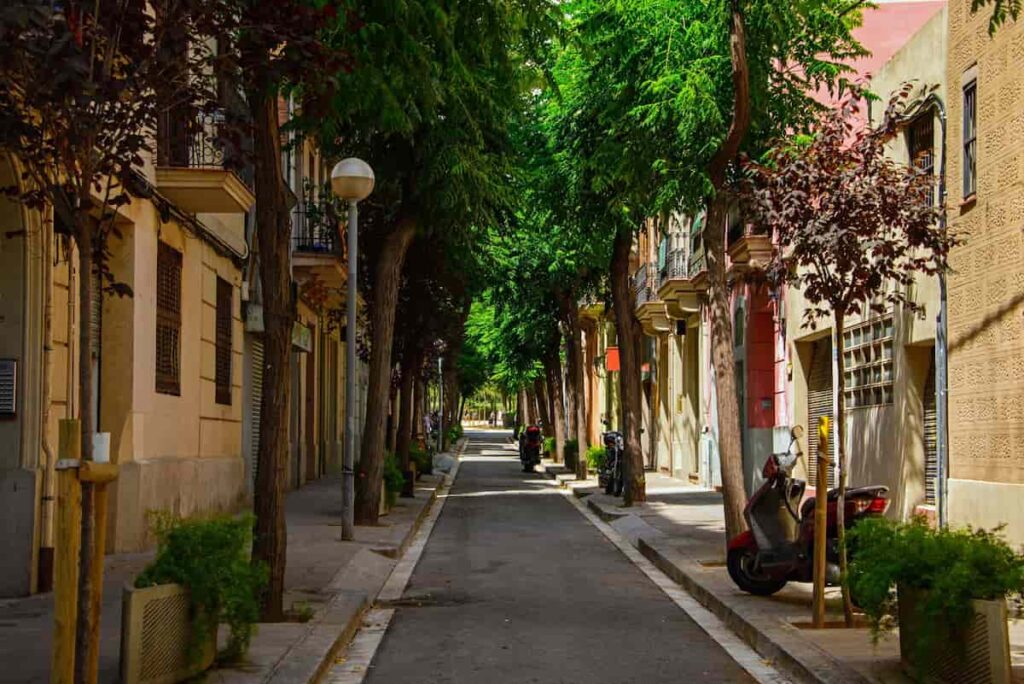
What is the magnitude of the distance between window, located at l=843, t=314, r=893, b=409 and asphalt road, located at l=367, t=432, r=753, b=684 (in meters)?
4.16

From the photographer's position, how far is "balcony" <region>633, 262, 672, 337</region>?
38531mm

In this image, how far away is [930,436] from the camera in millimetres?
16984

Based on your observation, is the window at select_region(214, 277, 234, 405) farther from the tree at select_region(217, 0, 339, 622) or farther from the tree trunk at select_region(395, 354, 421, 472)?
the tree at select_region(217, 0, 339, 622)

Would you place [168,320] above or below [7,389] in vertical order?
above

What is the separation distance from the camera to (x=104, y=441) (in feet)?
21.2

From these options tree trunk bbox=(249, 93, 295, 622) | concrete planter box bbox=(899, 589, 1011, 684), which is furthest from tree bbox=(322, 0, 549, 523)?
concrete planter box bbox=(899, 589, 1011, 684)

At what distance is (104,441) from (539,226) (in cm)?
2666

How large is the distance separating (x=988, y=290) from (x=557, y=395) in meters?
35.7

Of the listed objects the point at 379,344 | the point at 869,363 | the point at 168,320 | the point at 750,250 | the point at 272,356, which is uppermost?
the point at 750,250

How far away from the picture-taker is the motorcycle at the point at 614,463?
94.0 feet

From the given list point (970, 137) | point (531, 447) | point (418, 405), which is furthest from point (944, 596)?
point (418, 405)

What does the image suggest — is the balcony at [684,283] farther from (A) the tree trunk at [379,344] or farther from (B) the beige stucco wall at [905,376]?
(B) the beige stucco wall at [905,376]

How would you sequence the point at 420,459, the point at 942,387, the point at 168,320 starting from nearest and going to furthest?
the point at 942,387 → the point at 168,320 → the point at 420,459

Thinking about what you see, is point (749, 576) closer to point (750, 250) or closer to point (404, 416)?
point (750, 250)
